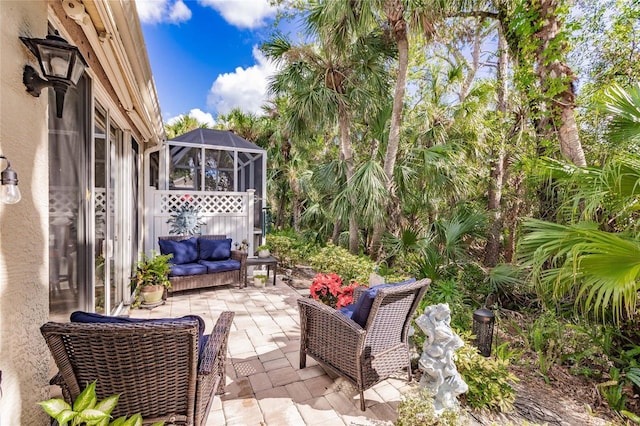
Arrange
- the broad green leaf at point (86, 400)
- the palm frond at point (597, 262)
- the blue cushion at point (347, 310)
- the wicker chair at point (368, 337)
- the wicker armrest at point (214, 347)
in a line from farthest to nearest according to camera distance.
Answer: the blue cushion at point (347, 310) < the wicker chair at point (368, 337) < the palm frond at point (597, 262) < the wicker armrest at point (214, 347) < the broad green leaf at point (86, 400)

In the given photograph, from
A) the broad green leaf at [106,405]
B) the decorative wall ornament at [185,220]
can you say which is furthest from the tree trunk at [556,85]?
the decorative wall ornament at [185,220]

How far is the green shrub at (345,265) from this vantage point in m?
4.83

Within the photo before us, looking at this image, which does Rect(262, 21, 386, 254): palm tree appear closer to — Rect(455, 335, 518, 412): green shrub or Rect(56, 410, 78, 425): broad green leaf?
Rect(455, 335, 518, 412): green shrub

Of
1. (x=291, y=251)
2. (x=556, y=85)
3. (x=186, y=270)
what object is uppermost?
(x=556, y=85)

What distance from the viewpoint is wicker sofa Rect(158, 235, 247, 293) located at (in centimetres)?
486

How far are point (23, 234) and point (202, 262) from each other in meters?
4.04

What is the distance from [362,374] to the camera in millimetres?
2223

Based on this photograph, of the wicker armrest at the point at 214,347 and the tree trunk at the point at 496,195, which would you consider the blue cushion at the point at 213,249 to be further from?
the tree trunk at the point at 496,195

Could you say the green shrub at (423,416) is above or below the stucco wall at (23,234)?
below

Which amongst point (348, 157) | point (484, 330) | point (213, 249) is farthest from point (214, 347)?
point (348, 157)

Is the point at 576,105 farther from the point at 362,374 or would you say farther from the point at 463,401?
the point at 362,374

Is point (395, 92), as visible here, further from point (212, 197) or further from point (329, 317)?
point (329, 317)

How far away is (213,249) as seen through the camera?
17.9 ft

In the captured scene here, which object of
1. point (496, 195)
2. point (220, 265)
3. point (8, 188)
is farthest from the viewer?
point (496, 195)
